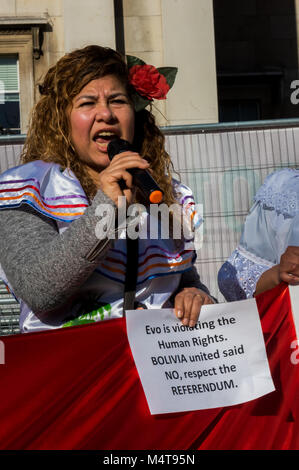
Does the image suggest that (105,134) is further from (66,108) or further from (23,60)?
(23,60)

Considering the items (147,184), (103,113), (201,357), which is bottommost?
(201,357)

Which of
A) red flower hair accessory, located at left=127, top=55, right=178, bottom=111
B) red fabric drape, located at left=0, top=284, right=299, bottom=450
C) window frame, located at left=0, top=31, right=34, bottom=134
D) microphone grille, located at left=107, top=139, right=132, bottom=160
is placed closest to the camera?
red fabric drape, located at left=0, top=284, right=299, bottom=450

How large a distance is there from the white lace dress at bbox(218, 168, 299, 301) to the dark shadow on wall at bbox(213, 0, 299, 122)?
9.80 m

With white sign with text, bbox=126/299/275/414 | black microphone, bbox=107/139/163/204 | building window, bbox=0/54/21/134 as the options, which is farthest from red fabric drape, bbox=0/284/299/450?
building window, bbox=0/54/21/134

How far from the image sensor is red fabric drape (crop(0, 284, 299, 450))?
2.20 metres

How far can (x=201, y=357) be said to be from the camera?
7.66ft

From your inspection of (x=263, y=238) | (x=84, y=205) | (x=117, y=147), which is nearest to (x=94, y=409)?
(x=84, y=205)

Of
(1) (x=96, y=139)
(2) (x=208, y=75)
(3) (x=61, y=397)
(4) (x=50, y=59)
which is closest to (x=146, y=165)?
(1) (x=96, y=139)

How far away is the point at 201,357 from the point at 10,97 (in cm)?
932

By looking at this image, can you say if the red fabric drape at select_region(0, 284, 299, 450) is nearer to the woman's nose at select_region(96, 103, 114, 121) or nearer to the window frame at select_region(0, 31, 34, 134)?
the woman's nose at select_region(96, 103, 114, 121)

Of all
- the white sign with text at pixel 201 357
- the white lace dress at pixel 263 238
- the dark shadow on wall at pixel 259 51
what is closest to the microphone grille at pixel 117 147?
the white sign with text at pixel 201 357

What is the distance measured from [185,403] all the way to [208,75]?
8355mm

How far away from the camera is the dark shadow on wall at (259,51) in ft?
41.3

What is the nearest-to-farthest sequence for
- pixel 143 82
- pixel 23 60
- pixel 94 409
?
pixel 94 409 → pixel 143 82 → pixel 23 60
